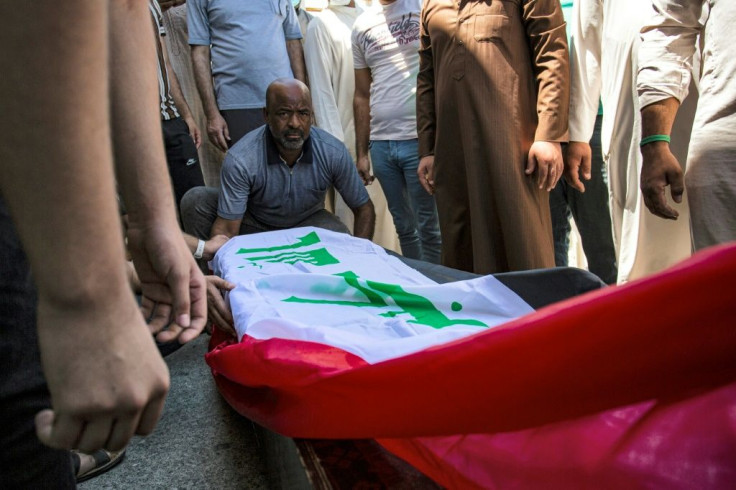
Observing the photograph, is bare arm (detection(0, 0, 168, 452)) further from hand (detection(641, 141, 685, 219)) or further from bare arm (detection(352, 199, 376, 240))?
bare arm (detection(352, 199, 376, 240))

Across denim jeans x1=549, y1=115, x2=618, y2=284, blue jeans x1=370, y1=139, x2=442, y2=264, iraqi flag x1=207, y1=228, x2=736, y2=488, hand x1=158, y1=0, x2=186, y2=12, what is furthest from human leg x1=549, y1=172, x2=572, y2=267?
hand x1=158, y1=0, x2=186, y2=12

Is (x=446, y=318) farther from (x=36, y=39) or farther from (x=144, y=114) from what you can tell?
(x=36, y=39)

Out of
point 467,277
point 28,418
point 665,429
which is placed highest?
point 28,418

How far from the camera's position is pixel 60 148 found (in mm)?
401

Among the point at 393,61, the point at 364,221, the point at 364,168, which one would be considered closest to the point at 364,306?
the point at 364,221

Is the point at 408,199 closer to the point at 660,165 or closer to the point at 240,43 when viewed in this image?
the point at 240,43

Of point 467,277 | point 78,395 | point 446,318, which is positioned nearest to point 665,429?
point 78,395

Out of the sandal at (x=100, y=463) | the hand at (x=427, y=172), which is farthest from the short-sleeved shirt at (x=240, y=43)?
the sandal at (x=100, y=463)

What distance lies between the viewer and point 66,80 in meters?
0.40

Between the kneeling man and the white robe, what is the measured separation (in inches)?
23.0

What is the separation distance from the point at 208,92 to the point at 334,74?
803 mm

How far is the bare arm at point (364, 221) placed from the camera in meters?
3.14

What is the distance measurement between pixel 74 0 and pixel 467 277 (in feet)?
4.96

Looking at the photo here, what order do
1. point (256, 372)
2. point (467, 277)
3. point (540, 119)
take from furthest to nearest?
point (540, 119), point (467, 277), point (256, 372)
